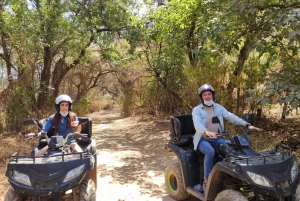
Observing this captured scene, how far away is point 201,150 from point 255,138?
13.1 ft

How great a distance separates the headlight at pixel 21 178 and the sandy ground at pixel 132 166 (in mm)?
1633

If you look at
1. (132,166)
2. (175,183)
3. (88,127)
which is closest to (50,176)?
(88,127)

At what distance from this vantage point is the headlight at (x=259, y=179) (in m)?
2.78

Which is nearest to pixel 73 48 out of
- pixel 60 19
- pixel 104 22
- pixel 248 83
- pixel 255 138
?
pixel 60 19

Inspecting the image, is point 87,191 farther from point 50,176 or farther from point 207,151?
point 207,151

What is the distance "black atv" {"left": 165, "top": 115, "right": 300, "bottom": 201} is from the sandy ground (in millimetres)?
612

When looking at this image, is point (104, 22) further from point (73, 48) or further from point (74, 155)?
point (74, 155)

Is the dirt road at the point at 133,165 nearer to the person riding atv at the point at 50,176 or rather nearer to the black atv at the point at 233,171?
the black atv at the point at 233,171

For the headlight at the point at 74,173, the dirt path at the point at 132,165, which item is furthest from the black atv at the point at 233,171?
the headlight at the point at 74,173

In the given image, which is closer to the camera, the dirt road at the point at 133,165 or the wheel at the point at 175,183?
the wheel at the point at 175,183

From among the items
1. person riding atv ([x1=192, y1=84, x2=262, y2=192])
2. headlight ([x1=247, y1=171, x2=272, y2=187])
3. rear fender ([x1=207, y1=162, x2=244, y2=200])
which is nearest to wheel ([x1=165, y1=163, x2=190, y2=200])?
person riding atv ([x1=192, y1=84, x2=262, y2=192])

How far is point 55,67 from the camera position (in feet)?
39.2

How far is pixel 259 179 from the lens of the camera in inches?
110

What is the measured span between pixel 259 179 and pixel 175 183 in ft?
5.96
